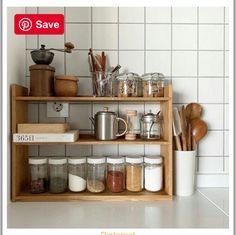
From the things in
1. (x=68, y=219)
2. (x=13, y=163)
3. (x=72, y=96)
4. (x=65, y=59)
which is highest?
(x=65, y=59)

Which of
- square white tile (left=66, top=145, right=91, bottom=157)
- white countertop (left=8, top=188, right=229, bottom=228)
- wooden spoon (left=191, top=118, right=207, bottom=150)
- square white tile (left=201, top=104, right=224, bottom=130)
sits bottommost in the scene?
white countertop (left=8, top=188, right=229, bottom=228)

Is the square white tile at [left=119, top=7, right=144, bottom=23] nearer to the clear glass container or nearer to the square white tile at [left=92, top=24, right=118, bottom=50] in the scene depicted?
the square white tile at [left=92, top=24, right=118, bottom=50]

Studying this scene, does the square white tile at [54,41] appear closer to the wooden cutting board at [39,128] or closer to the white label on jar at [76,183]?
the wooden cutting board at [39,128]

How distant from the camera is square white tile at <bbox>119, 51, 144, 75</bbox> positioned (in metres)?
1.08

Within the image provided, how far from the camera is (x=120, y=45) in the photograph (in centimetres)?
108

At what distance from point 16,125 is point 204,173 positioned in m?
0.73

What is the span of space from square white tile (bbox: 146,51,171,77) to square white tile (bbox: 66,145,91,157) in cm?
40

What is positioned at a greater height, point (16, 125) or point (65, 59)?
point (65, 59)

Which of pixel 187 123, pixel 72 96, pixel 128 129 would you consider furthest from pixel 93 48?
pixel 187 123

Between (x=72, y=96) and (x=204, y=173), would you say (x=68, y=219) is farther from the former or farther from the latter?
(x=204, y=173)

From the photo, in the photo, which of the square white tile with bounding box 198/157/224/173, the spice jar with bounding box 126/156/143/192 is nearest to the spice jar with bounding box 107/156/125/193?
the spice jar with bounding box 126/156/143/192

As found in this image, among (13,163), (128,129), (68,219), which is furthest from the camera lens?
(128,129)

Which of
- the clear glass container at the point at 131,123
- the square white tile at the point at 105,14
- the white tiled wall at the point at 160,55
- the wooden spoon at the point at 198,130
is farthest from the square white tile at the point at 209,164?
the square white tile at the point at 105,14

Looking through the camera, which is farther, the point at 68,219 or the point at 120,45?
the point at 120,45
